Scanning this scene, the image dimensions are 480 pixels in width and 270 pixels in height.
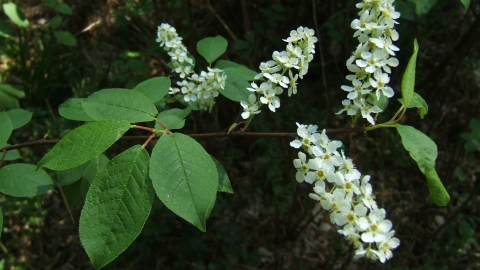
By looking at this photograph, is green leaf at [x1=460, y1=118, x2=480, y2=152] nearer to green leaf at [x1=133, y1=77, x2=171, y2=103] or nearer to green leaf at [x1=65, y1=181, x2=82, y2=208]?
green leaf at [x1=133, y1=77, x2=171, y2=103]

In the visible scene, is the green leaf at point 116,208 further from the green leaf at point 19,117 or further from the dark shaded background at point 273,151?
the dark shaded background at point 273,151

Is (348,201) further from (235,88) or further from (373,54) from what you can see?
(235,88)

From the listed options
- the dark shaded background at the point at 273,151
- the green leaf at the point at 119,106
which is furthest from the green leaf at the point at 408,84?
the dark shaded background at the point at 273,151

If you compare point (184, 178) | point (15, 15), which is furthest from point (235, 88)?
point (15, 15)

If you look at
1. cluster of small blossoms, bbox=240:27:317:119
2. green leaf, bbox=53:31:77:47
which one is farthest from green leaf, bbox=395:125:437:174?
green leaf, bbox=53:31:77:47

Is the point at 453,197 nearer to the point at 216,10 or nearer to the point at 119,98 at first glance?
the point at 216,10

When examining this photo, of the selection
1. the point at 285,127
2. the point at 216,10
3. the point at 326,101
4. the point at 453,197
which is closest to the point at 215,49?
the point at 285,127
